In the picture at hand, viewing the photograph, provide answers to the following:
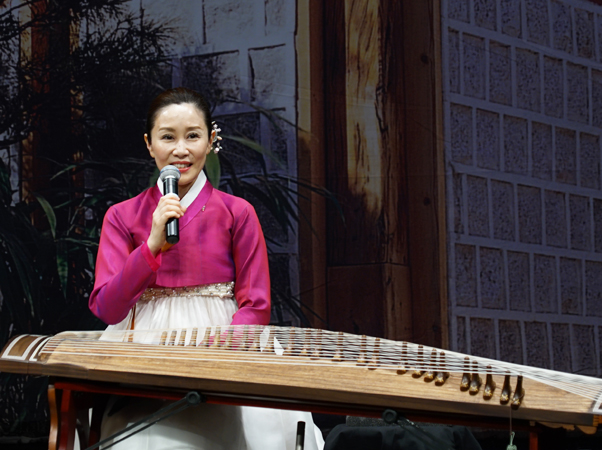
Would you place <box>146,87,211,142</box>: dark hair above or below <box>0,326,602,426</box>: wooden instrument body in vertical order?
above

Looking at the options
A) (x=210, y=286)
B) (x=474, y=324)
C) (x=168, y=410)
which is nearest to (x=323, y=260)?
(x=474, y=324)

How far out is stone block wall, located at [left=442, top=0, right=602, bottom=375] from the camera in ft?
9.94

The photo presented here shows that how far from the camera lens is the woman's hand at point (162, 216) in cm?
150

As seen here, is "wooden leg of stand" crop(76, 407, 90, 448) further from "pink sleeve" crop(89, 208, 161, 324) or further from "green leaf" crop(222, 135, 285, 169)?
"green leaf" crop(222, 135, 285, 169)

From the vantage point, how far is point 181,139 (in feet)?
5.70

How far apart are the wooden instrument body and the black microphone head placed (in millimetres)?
378

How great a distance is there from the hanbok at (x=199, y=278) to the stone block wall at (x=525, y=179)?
1433 millimetres

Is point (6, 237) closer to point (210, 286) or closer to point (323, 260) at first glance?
point (323, 260)

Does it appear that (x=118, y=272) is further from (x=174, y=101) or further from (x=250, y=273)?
(x=174, y=101)

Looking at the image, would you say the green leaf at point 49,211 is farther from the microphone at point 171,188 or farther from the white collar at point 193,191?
the microphone at point 171,188

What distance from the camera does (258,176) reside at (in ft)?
10.7

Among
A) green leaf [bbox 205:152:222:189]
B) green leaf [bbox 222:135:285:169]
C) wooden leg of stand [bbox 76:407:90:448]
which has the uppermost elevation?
green leaf [bbox 222:135:285:169]

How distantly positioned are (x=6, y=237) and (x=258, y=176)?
1071 mm

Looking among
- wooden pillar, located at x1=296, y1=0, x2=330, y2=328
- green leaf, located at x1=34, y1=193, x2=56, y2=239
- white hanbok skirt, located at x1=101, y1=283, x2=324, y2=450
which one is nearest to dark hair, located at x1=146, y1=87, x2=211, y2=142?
white hanbok skirt, located at x1=101, y1=283, x2=324, y2=450
